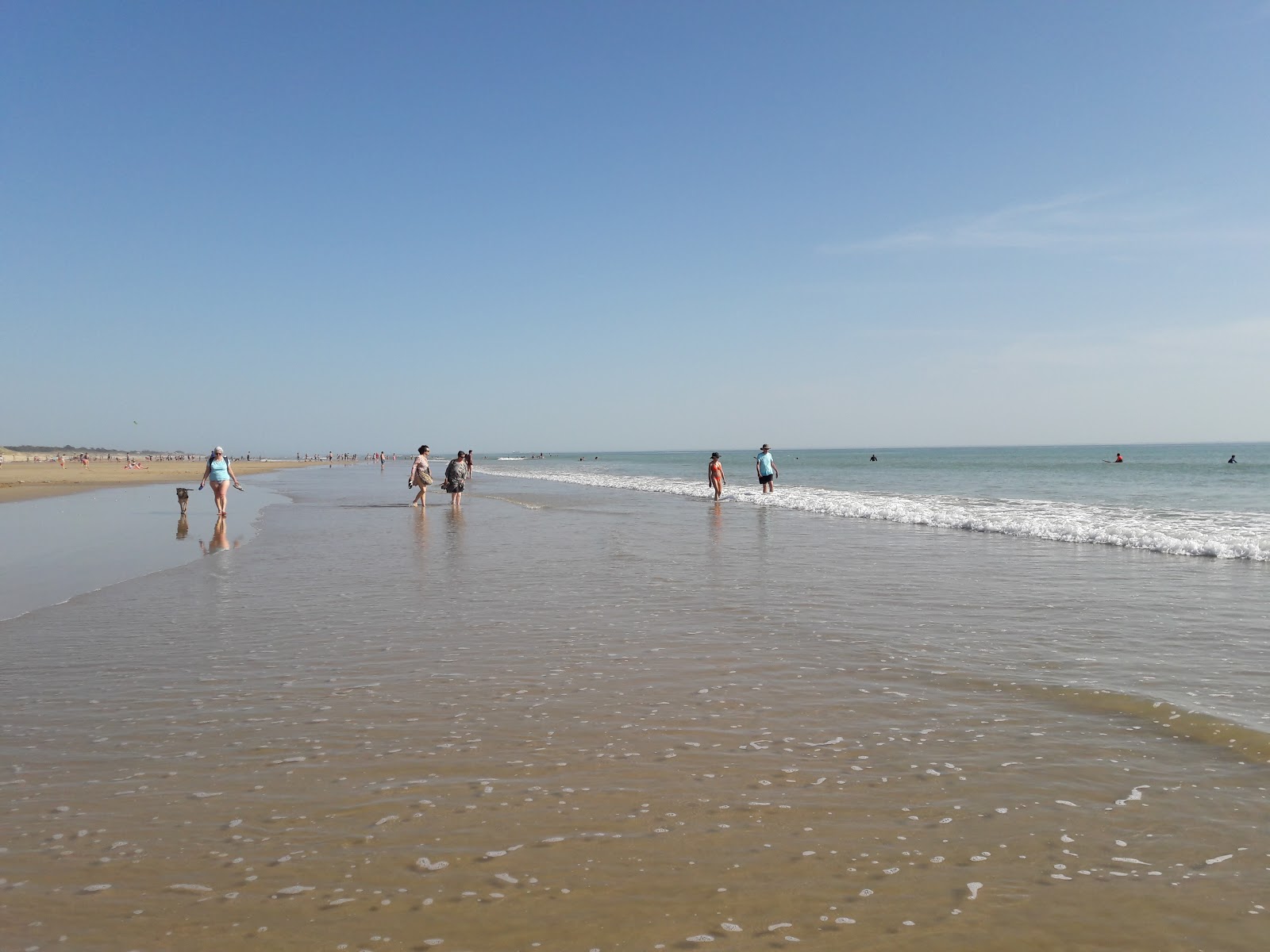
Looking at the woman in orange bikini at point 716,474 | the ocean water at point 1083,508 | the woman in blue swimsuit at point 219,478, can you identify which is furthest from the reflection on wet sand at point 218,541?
the woman in orange bikini at point 716,474

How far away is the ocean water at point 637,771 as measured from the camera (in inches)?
129

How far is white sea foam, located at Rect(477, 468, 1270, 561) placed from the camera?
52.6 feet

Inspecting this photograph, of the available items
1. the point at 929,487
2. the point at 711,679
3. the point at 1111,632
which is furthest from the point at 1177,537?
the point at 929,487

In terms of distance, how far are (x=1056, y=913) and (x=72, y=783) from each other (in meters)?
5.02

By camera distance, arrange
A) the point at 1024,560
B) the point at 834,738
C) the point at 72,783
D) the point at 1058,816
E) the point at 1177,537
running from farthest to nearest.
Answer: the point at 1177,537 → the point at 1024,560 → the point at 834,738 → the point at 72,783 → the point at 1058,816

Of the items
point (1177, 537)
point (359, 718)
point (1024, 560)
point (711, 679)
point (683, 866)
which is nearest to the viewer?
point (683, 866)

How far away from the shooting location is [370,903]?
11.0ft

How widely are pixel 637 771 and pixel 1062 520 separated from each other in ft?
68.8

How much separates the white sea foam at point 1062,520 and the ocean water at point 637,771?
625cm

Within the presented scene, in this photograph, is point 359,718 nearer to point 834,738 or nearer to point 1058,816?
point 834,738

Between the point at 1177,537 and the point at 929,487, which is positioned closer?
the point at 1177,537

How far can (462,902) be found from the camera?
132 inches

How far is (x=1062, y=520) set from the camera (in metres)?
22.2

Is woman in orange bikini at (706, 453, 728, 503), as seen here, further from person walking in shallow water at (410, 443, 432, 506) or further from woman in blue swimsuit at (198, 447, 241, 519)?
woman in blue swimsuit at (198, 447, 241, 519)
